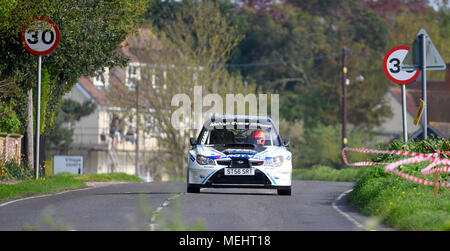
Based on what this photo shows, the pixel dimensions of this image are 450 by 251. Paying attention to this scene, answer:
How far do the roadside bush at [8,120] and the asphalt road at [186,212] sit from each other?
34.3ft

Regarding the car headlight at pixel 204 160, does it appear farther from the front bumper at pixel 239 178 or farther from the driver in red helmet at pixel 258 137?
the driver in red helmet at pixel 258 137

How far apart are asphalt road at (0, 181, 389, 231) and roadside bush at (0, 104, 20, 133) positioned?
10.5 metres

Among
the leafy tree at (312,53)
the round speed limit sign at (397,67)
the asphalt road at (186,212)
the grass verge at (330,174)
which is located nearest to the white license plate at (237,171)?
the asphalt road at (186,212)

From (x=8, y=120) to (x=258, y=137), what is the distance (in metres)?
13.4

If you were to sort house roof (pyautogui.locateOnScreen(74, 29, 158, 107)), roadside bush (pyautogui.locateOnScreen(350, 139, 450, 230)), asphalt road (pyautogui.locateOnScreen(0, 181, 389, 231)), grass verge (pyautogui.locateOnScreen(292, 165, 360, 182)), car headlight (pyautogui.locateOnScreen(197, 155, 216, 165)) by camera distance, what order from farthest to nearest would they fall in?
1. house roof (pyautogui.locateOnScreen(74, 29, 158, 107))
2. grass verge (pyautogui.locateOnScreen(292, 165, 360, 182))
3. car headlight (pyautogui.locateOnScreen(197, 155, 216, 165))
4. roadside bush (pyautogui.locateOnScreen(350, 139, 450, 230))
5. asphalt road (pyautogui.locateOnScreen(0, 181, 389, 231))

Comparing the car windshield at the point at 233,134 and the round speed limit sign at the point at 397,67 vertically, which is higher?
the round speed limit sign at the point at 397,67

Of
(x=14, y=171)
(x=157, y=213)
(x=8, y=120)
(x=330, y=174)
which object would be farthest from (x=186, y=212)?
→ (x=330, y=174)

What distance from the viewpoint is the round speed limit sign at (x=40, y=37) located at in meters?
25.7

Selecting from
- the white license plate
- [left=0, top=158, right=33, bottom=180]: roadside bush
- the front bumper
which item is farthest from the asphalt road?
[left=0, top=158, right=33, bottom=180]: roadside bush

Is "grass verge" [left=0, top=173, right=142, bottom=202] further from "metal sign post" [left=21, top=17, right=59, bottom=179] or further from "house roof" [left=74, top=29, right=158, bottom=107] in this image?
"house roof" [left=74, top=29, right=158, bottom=107]

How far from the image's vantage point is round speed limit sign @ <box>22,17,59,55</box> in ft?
84.3
